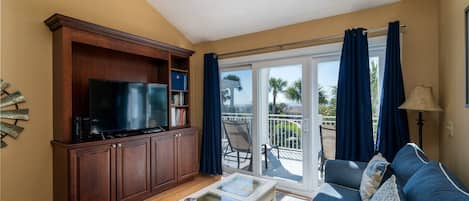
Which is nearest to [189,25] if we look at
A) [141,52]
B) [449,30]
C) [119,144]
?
[141,52]

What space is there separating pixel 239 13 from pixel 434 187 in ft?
9.05

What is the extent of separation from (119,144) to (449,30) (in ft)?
11.1

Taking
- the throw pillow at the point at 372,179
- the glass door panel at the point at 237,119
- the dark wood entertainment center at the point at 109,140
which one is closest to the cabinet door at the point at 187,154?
the dark wood entertainment center at the point at 109,140

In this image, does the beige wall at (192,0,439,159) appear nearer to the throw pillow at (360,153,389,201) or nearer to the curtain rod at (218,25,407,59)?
the curtain rod at (218,25,407,59)

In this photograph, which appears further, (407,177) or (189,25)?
(189,25)

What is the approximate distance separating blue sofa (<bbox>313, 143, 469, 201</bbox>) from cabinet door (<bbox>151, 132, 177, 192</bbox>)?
2051 millimetres

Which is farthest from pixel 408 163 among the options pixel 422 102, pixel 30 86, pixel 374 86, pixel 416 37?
pixel 30 86

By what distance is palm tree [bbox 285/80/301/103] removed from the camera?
3173mm

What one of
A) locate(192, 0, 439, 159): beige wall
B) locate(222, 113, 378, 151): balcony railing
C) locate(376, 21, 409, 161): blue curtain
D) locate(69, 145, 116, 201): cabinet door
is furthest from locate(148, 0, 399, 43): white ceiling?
locate(69, 145, 116, 201): cabinet door

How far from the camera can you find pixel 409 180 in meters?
1.40

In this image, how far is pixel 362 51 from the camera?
253cm

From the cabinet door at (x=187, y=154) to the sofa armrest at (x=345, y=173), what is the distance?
6.77ft

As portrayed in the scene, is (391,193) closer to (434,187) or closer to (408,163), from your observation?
(434,187)

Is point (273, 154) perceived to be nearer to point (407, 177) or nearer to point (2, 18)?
point (407, 177)
